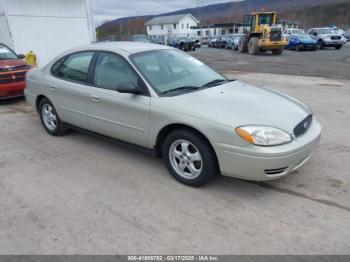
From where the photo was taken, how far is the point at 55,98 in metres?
4.99

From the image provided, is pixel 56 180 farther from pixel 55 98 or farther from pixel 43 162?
pixel 55 98

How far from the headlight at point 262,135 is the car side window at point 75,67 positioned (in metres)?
2.48

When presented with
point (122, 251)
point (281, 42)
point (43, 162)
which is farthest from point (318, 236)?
point (281, 42)

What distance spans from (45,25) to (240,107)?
11.9 m

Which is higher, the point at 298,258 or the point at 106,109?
the point at 106,109

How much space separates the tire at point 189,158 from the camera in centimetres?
335

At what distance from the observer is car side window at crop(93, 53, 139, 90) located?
398 centimetres

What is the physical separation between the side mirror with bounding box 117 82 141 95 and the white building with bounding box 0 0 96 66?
10006 mm

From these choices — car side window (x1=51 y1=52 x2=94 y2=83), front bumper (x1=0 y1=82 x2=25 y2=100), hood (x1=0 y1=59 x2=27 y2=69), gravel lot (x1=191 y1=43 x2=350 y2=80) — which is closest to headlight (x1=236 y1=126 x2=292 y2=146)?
car side window (x1=51 y1=52 x2=94 y2=83)

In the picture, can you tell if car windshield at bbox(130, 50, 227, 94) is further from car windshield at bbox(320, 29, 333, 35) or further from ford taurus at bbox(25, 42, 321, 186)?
car windshield at bbox(320, 29, 333, 35)

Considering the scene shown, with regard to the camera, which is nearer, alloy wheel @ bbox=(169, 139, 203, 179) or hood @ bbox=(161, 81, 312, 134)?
hood @ bbox=(161, 81, 312, 134)

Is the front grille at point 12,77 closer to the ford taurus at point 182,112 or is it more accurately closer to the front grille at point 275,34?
the ford taurus at point 182,112

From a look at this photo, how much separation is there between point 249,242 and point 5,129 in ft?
16.6

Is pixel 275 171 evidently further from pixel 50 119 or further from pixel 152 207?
pixel 50 119
